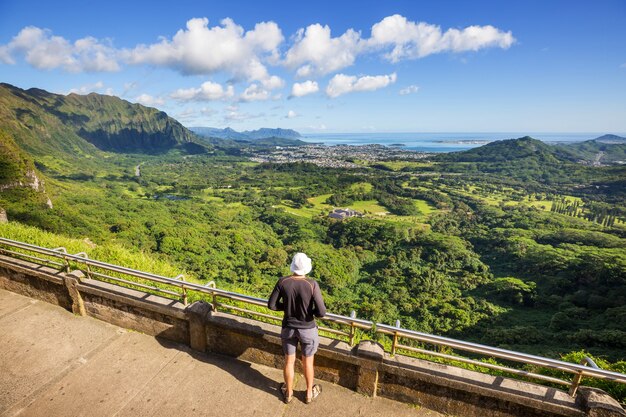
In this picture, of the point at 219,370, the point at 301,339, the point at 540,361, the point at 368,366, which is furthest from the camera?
the point at 219,370

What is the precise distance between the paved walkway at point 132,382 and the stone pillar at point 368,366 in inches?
5.6

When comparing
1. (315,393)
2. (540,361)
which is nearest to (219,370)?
(315,393)

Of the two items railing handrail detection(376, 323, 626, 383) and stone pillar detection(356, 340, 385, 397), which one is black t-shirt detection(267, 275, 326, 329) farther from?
railing handrail detection(376, 323, 626, 383)

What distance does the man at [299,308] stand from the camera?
12.1 ft

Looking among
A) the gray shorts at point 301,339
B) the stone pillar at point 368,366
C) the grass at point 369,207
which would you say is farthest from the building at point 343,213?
the gray shorts at point 301,339

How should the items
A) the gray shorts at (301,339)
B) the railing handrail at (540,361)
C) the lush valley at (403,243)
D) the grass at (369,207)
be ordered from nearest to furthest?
the railing handrail at (540,361) → the gray shorts at (301,339) → the lush valley at (403,243) → the grass at (369,207)

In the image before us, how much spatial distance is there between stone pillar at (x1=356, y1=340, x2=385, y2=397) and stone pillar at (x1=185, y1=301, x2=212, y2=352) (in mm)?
2435

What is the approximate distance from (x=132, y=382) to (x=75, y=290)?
251 cm

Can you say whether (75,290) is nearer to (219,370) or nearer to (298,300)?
(219,370)

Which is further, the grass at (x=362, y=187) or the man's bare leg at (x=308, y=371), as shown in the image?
the grass at (x=362, y=187)

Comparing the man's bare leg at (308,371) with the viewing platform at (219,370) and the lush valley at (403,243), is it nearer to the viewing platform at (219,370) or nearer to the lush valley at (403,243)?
the viewing platform at (219,370)

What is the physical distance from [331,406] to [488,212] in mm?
109827

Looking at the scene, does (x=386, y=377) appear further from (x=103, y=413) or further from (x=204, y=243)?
(x=204, y=243)

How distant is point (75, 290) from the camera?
575 cm
